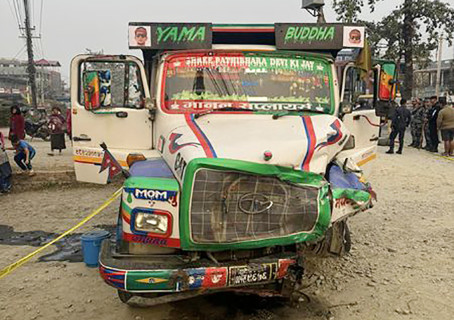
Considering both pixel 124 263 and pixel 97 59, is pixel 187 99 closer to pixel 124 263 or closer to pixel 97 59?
pixel 97 59

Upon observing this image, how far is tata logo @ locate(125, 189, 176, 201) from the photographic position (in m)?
2.99

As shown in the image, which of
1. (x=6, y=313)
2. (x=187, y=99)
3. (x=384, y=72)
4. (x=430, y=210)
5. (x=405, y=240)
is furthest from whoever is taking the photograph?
(x=430, y=210)

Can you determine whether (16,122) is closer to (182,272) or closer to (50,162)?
(50,162)

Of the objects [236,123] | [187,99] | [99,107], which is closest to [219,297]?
[236,123]

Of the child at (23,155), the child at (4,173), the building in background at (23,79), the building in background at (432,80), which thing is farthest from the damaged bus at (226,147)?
the building in background at (23,79)

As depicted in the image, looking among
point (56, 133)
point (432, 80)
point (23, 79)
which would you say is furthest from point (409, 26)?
point (23, 79)

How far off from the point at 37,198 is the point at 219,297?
5510 millimetres

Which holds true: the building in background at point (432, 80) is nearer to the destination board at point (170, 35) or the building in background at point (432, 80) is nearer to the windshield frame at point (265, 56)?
the windshield frame at point (265, 56)

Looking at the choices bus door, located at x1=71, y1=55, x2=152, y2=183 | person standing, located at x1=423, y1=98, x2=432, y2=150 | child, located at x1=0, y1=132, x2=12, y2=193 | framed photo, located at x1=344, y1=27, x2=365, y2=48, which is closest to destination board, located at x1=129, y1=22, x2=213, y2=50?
bus door, located at x1=71, y1=55, x2=152, y2=183

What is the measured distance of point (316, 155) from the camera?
11.2 ft

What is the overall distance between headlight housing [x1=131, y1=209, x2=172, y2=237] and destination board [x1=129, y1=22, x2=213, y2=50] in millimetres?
2581

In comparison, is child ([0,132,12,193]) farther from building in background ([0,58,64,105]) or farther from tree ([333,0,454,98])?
building in background ([0,58,64,105])

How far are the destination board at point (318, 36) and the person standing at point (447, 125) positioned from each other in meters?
9.26

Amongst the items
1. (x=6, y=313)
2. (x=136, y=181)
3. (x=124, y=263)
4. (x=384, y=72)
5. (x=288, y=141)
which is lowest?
(x=6, y=313)
